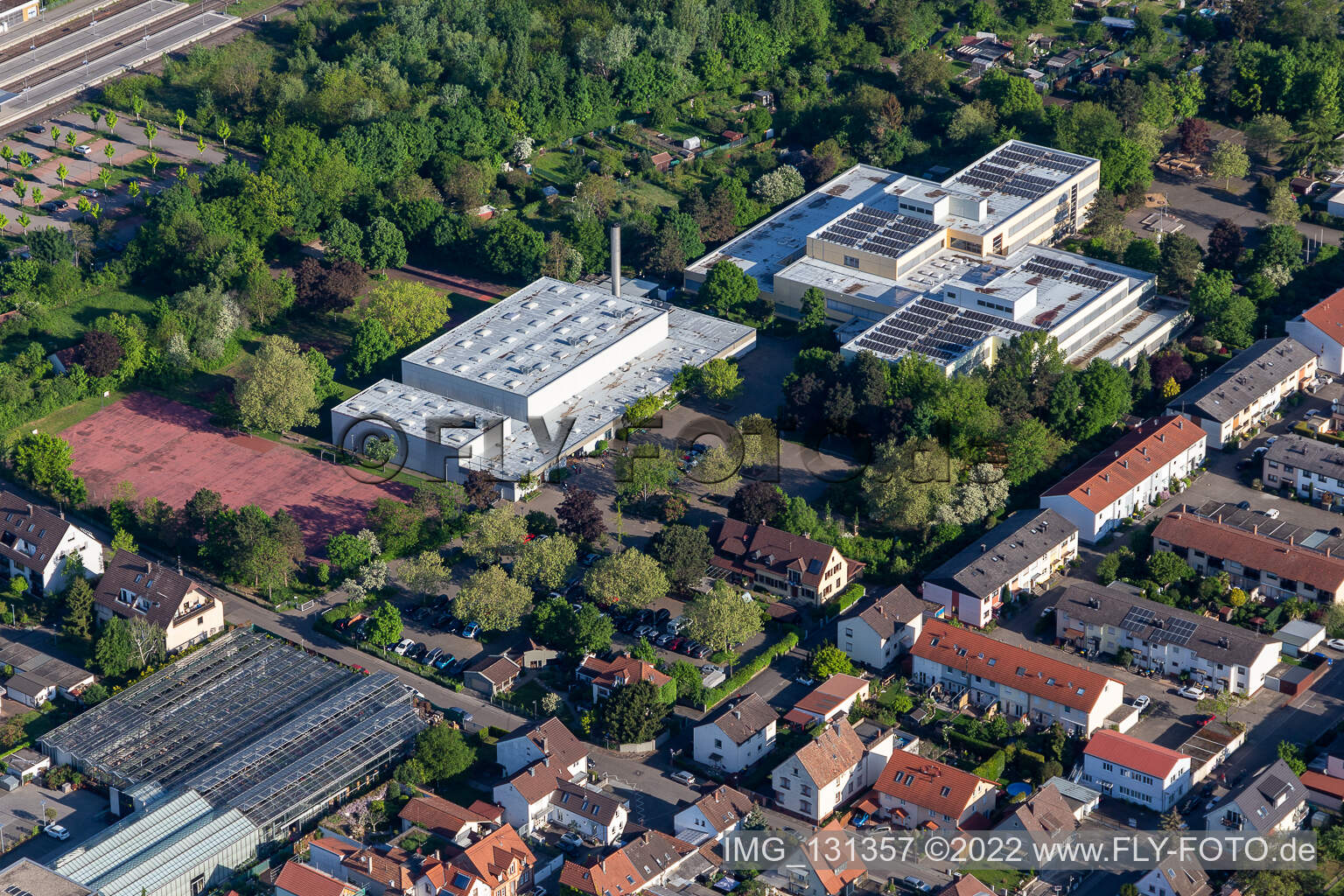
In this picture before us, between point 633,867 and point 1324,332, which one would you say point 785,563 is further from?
point 1324,332

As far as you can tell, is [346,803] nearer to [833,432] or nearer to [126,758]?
[126,758]

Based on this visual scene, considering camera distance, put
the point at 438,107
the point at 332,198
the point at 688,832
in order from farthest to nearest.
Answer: the point at 438,107 → the point at 332,198 → the point at 688,832

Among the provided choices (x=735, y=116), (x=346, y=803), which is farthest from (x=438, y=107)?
(x=346, y=803)

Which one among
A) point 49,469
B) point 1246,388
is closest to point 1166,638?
point 1246,388

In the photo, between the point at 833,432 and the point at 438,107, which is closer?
the point at 833,432

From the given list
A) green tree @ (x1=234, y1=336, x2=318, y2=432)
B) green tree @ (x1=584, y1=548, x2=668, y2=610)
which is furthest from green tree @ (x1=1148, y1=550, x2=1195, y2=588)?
green tree @ (x1=234, y1=336, x2=318, y2=432)

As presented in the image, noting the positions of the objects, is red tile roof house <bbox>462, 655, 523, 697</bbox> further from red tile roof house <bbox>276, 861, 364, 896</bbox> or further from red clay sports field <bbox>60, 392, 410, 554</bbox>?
red tile roof house <bbox>276, 861, 364, 896</bbox>
